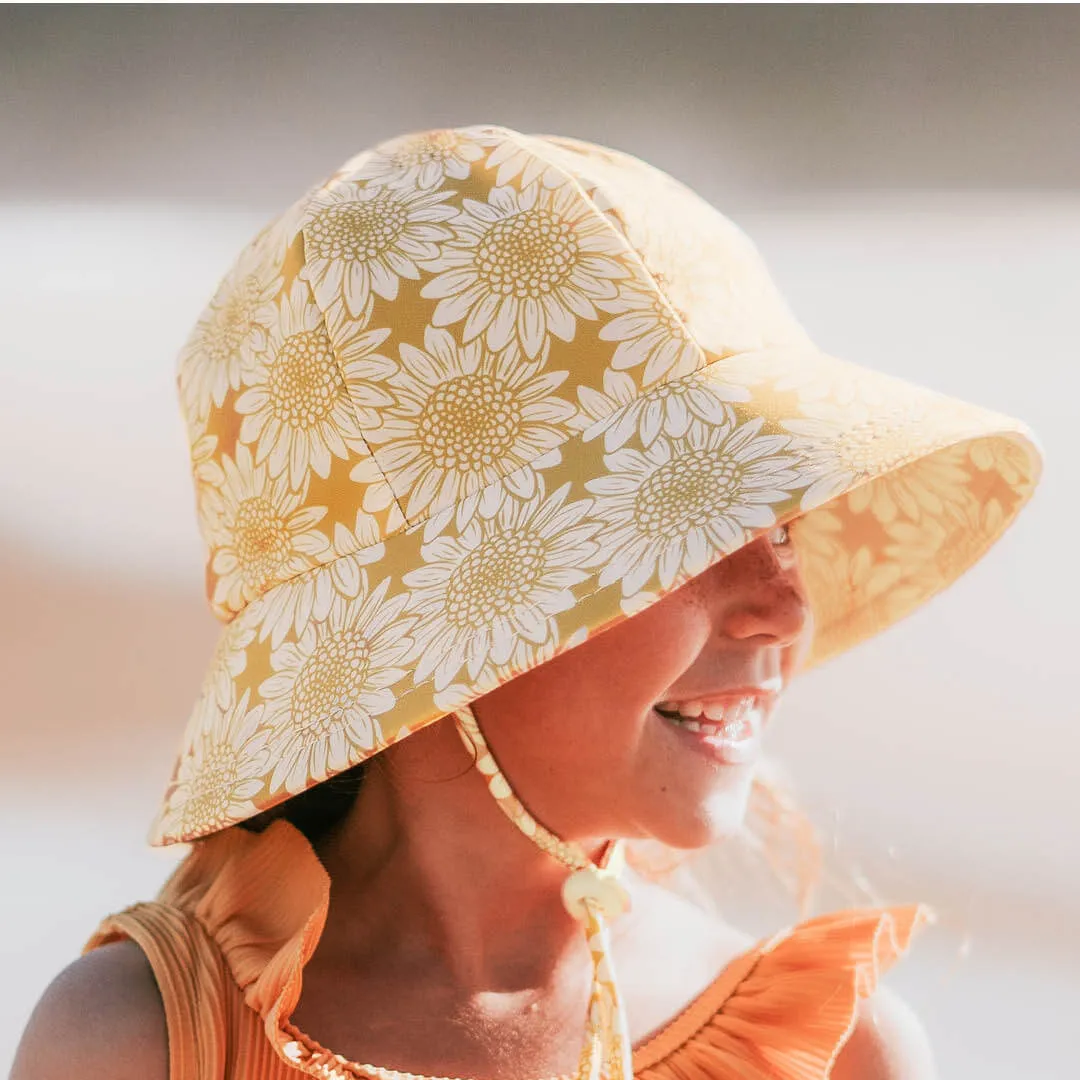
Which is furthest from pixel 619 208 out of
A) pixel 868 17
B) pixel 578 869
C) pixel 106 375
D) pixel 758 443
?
pixel 106 375

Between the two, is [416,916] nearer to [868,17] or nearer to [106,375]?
[106,375]

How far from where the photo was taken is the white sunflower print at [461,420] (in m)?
0.78

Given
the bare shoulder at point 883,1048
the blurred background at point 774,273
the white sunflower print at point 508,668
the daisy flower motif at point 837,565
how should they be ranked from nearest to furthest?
1. the white sunflower print at point 508,668
2. the bare shoulder at point 883,1048
3. the daisy flower motif at point 837,565
4. the blurred background at point 774,273

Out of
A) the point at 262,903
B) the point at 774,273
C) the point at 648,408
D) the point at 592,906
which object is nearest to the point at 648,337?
the point at 648,408

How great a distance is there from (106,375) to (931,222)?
0.90 meters

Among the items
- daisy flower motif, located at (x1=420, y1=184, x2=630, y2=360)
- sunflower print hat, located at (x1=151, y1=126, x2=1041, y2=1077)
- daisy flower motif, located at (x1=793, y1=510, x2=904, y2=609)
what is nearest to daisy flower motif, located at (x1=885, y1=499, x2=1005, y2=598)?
daisy flower motif, located at (x1=793, y1=510, x2=904, y2=609)

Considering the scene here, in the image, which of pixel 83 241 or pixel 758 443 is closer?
pixel 758 443

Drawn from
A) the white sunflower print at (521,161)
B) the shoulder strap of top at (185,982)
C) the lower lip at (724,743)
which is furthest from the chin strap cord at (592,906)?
the white sunflower print at (521,161)

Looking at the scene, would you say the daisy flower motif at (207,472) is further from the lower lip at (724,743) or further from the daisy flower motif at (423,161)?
the lower lip at (724,743)

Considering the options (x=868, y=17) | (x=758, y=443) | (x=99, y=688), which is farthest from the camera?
(x=99, y=688)

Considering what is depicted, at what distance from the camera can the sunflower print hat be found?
0.73 metres

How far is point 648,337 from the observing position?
79cm

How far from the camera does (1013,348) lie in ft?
4.58

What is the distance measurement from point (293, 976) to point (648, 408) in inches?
15.8
